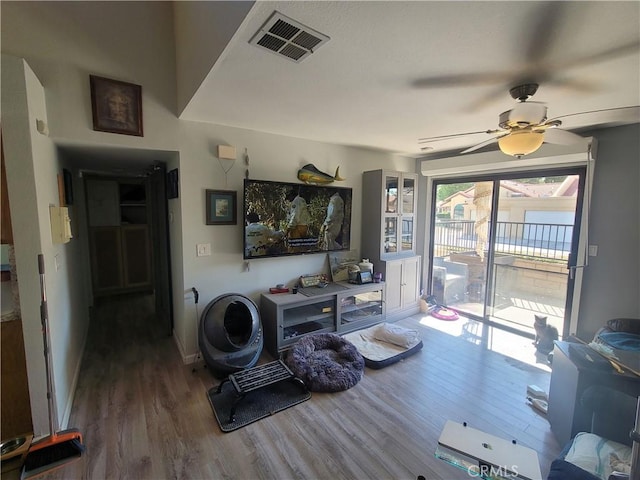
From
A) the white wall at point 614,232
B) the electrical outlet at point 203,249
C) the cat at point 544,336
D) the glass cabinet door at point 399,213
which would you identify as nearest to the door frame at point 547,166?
the white wall at point 614,232

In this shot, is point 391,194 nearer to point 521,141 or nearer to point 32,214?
point 521,141

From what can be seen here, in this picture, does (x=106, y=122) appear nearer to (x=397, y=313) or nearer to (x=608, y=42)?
(x=608, y=42)

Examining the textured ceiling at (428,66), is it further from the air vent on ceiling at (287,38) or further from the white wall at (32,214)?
the white wall at (32,214)

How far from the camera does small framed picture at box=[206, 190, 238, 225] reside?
112 inches

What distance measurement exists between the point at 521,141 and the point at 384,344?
2.33m

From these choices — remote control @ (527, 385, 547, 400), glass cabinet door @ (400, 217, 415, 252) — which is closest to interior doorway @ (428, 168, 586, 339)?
glass cabinet door @ (400, 217, 415, 252)

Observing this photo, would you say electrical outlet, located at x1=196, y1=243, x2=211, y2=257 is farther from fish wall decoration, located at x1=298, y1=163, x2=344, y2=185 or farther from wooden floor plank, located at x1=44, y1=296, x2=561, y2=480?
fish wall decoration, located at x1=298, y1=163, x2=344, y2=185

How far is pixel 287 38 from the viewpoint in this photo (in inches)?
55.0

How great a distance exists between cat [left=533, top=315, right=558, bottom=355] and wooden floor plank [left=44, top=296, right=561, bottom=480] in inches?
18.5

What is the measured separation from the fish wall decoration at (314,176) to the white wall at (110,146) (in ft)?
0.35

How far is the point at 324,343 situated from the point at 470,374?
1.43m

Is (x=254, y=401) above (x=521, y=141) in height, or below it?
below

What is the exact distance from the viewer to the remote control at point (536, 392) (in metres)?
2.43

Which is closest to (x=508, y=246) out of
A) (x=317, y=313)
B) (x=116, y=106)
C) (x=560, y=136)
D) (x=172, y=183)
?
(x=560, y=136)
